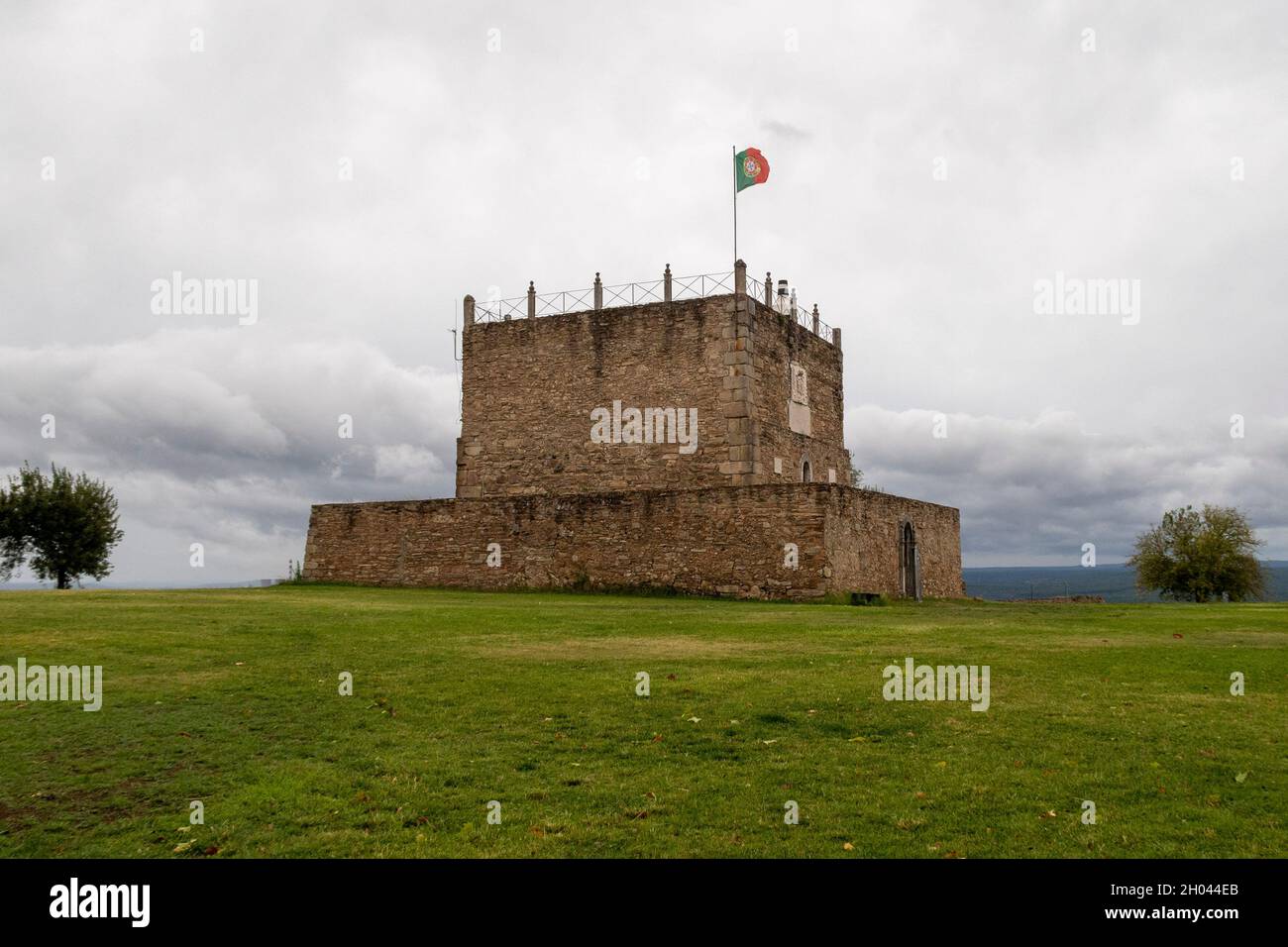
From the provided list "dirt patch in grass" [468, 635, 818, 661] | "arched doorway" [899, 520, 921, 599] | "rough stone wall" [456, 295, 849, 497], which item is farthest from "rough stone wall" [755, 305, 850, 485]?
"dirt patch in grass" [468, 635, 818, 661]

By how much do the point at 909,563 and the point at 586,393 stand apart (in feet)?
43.2

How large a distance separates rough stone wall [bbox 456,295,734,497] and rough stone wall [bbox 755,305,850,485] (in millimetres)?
1816

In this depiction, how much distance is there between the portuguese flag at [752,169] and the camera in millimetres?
35062

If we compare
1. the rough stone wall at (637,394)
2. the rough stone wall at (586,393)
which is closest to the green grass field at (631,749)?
the rough stone wall at (637,394)

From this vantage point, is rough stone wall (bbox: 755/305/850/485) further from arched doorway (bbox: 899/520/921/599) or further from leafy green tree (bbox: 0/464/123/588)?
leafy green tree (bbox: 0/464/123/588)

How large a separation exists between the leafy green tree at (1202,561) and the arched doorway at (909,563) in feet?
98.6

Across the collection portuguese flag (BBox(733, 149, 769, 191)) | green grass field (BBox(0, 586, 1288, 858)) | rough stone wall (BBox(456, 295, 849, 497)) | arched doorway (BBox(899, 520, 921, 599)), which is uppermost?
portuguese flag (BBox(733, 149, 769, 191))

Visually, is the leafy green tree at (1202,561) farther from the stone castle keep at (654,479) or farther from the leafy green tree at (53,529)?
the leafy green tree at (53,529)

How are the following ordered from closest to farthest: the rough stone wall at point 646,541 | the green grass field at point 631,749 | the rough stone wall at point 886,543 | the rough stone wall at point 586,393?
1. the green grass field at point 631,749
2. the rough stone wall at point 646,541
3. the rough stone wall at point 886,543
4. the rough stone wall at point 586,393

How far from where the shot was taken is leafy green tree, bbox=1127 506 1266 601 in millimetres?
55500
